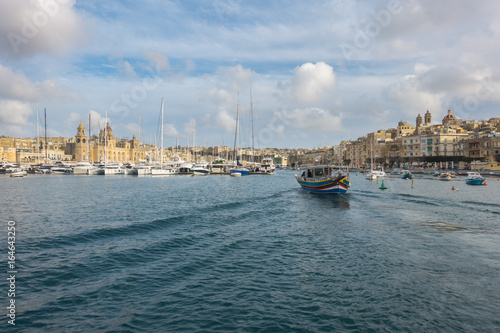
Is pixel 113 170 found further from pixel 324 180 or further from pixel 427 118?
pixel 427 118

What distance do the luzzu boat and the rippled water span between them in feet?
46.8

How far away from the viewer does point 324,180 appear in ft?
109

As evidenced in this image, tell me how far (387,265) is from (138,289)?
799 cm

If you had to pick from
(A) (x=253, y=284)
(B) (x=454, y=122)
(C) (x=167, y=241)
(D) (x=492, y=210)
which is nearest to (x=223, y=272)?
(A) (x=253, y=284)

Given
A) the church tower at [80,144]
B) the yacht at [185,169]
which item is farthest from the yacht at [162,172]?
the church tower at [80,144]

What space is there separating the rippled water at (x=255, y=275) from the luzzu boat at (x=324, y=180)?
14.3 meters

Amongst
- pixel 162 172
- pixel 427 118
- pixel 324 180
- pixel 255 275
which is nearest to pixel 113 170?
pixel 162 172

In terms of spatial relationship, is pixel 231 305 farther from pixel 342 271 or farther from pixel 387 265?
pixel 387 265

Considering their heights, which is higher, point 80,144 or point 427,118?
point 427,118

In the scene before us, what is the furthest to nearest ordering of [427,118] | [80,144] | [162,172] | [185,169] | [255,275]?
[427,118] → [80,144] → [185,169] → [162,172] → [255,275]

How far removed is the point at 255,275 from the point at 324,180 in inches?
977

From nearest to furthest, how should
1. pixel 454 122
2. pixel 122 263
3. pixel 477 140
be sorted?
pixel 122 263 < pixel 477 140 < pixel 454 122

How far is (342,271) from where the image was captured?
A: 9.95 meters

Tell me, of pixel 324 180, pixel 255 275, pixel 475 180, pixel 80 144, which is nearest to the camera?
pixel 255 275
